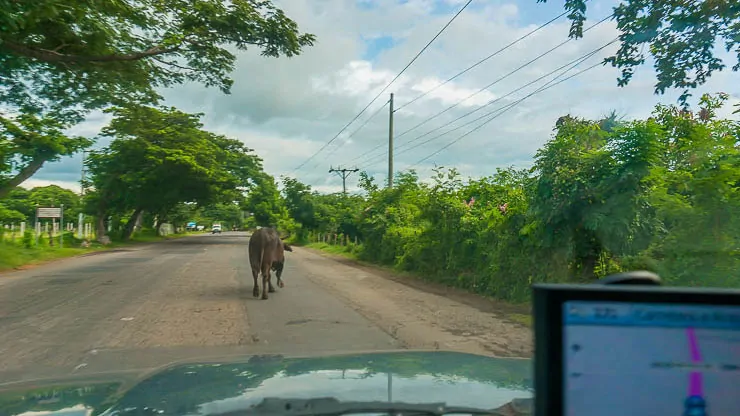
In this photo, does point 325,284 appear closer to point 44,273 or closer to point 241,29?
point 241,29

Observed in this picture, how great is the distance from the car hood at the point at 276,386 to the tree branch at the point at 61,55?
9.71 metres

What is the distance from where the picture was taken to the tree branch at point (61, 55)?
38.6 ft

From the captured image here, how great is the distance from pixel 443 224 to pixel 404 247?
4.18 meters

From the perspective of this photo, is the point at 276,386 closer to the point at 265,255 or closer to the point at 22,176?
the point at 265,255

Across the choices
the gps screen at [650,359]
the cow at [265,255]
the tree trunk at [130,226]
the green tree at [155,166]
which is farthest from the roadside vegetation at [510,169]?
the tree trunk at [130,226]

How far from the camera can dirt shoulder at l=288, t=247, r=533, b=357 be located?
8.07m

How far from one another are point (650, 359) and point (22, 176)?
2577 centimetres

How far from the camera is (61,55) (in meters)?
12.3

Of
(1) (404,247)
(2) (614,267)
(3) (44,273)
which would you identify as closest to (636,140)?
(2) (614,267)

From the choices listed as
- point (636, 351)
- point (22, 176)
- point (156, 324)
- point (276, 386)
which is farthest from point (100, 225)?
point (636, 351)

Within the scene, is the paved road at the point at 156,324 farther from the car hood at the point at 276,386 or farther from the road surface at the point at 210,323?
the car hood at the point at 276,386

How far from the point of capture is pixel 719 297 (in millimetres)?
1523

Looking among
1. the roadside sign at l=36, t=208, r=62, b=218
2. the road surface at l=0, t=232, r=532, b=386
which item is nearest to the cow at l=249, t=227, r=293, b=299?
the road surface at l=0, t=232, r=532, b=386

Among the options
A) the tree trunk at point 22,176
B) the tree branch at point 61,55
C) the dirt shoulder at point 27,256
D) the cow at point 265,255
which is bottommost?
the dirt shoulder at point 27,256
